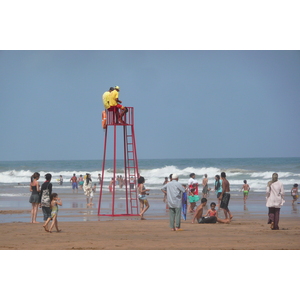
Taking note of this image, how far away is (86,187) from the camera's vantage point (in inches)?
879

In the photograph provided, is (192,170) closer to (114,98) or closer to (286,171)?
(286,171)

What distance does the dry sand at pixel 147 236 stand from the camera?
384 inches

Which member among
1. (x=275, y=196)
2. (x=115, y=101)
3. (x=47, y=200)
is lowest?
(x=47, y=200)

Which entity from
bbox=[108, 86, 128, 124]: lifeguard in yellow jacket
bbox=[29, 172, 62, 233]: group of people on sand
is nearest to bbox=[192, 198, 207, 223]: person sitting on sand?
bbox=[108, 86, 128, 124]: lifeguard in yellow jacket

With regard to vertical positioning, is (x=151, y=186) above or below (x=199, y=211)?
below

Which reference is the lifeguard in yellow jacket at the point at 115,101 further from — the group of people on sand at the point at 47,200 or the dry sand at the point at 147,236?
the dry sand at the point at 147,236

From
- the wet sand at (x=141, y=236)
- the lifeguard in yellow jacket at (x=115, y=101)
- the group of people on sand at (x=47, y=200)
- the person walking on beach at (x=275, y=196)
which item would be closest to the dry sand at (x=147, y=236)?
the wet sand at (x=141, y=236)

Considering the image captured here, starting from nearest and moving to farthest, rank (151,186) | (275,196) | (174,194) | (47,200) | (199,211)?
1. (174,194)
2. (275,196)
3. (47,200)
4. (199,211)
5. (151,186)

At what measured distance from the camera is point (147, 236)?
11.2m

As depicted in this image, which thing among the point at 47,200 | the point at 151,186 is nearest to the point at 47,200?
the point at 47,200

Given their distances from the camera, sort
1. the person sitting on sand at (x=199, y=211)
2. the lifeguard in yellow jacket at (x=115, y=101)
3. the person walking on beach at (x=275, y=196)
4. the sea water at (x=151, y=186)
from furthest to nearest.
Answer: the sea water at (x=151, y=186), the lifeguard in yellow jacket at (x=115, y=101), the person sitting on sand at (x=199, y=211), the person walking on beach at (x=275, y=196)

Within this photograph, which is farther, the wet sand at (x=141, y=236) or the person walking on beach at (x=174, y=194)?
the person walking on beach at (x=174, y=194)

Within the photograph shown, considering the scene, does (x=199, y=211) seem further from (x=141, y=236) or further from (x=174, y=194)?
(x=141, y=236)

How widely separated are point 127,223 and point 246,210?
703 cm
